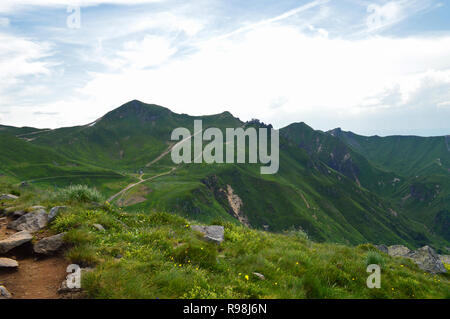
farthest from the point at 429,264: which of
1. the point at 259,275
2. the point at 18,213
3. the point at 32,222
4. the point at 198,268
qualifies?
the point at 18,213

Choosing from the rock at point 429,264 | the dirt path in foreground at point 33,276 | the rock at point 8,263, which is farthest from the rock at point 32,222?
the rock at point 429,264

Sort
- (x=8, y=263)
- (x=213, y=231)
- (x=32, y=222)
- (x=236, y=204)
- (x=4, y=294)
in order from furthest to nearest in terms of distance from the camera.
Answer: (x=236, y=204)
(x=213, y=231)
(x=32, y=222)
(x=8, y=263)
(x=4, y=294)

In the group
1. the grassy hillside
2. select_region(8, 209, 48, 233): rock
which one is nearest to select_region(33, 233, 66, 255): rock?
the grassy hillside

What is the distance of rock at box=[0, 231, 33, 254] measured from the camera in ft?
28.2

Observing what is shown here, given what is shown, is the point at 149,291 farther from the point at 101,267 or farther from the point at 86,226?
the point at 86,226

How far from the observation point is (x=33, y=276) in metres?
7.58

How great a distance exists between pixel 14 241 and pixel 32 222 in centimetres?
221

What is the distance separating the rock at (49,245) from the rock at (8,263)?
80 centimetres

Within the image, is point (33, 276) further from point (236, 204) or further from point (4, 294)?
point (236, 204)

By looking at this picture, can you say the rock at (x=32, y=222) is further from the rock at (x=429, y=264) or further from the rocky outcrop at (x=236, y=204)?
the rocky outcrop at (x=236, y=204)
